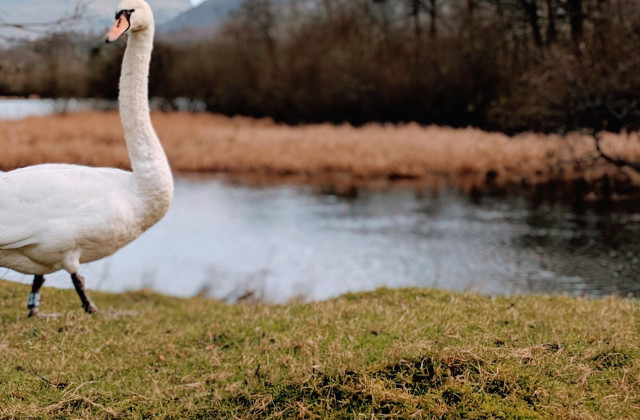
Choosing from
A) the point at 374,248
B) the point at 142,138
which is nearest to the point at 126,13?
the point at 142,138

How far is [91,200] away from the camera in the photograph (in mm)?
6020

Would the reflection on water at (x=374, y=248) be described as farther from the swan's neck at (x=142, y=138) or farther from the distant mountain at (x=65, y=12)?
the swan's neck at (x=142, y=138)

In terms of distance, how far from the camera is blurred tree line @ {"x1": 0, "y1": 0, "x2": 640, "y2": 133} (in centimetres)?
1659

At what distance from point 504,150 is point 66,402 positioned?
19661mm

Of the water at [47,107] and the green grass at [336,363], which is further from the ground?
the water at [47,107]

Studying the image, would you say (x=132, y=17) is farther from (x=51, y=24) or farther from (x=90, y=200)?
(x=51, y=24)

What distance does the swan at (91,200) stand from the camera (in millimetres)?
5883

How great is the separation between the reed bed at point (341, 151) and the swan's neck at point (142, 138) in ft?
39.5

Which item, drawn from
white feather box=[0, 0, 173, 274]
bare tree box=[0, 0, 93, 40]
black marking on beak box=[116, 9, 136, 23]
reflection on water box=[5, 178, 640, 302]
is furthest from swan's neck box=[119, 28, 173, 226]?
reflection on water box=[5, 178, 640, 302]

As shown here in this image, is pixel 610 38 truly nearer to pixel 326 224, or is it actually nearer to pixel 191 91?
pixel 326 224

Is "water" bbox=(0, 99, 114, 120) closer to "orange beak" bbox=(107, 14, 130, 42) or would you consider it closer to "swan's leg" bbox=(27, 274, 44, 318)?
"swan's leg" bbox=(27, 274, 44, 318)

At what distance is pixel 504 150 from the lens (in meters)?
22.5

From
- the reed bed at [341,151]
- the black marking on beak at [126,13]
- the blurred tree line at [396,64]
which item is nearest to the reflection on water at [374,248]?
the reed bed at [341,151]

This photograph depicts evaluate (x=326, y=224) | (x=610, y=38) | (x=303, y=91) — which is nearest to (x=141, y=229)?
(x=326, y=224)
